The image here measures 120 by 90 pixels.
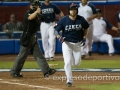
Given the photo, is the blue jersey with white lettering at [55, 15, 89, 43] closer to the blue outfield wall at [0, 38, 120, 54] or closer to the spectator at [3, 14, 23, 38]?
the blue outfield wall at [0, 38, 120, 54]

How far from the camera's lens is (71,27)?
29.7 feet

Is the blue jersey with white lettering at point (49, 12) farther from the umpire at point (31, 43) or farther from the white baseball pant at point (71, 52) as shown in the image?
the white baseball pant at point (71, 52)

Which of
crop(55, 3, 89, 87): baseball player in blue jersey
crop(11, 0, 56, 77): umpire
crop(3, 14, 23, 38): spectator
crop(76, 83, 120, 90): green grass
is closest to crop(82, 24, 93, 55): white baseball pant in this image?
crop(3, 14, 23, 38): spectator

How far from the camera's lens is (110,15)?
1645 centimetres

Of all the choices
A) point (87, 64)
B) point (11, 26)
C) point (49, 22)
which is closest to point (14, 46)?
point (11, 26)

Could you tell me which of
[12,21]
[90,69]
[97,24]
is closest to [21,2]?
[12,21]

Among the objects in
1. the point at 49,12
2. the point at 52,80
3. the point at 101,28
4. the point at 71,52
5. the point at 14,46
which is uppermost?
the point at 71,52

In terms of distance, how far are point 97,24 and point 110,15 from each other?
3.12 feet

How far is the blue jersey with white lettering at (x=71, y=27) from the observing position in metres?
9.05

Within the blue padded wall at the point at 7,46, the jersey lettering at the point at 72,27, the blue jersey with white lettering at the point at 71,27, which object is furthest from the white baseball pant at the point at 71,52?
the blue padded wall at the point at 7,46

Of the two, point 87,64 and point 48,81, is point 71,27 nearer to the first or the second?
point 48,81

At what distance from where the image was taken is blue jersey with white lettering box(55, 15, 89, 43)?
905 cm

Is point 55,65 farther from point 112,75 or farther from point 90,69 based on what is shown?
point 112,75

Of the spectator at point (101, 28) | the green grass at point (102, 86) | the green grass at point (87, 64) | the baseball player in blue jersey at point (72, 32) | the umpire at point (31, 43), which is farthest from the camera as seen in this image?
the spectator at point (101, 28)
